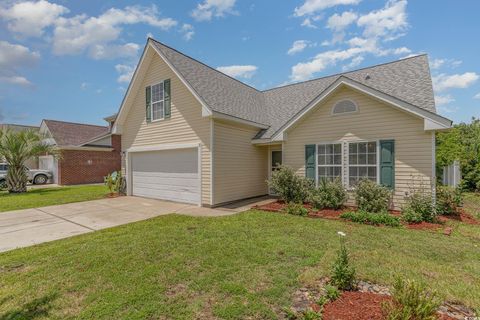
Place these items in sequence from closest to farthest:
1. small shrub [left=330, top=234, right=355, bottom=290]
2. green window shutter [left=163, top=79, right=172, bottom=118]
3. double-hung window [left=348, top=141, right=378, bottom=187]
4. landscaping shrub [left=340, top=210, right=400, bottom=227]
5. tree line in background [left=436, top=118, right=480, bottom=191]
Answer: small shrub [left=330, top=234, right=355, bottom=290]
landscaping shrub [left=340, top=210, right=400, bottom=227]
double-hung window [left=348, top=141, right=378, bottom=187]
green window shutter [left=163, top=79, right=172, bottom=118]
tree line in background [left=436, top=118, right=480, bottom=191]

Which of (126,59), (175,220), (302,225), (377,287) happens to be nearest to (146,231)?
(175,220)

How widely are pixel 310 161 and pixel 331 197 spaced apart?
5.92 ft

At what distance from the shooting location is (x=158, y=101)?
11.6 metres

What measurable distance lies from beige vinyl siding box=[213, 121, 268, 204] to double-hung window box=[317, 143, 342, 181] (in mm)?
3216

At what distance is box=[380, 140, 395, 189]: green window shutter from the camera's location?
320 inches

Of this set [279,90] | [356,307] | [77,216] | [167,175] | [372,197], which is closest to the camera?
[356,307]

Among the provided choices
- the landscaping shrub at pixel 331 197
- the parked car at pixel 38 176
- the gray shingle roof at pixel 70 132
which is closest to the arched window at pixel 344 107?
the landscaping shrub at pixel 331 197

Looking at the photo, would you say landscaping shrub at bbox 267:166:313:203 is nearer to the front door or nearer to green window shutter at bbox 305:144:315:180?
green window shutter at bbox 305:144:315:180

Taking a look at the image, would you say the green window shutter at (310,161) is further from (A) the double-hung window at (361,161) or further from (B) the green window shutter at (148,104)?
(B) the green window shutter at (148,104)

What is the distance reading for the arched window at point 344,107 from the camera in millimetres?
8926

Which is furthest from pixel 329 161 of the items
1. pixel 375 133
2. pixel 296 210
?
pixel 296 210

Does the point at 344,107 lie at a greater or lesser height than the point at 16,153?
greater

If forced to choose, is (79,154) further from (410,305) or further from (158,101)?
(410,305)

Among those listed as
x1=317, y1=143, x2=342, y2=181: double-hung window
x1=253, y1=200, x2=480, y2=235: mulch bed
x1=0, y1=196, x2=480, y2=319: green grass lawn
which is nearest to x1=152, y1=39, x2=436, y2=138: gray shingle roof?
x1=317, y1=143, x2=342, y2=181: double-hung window
